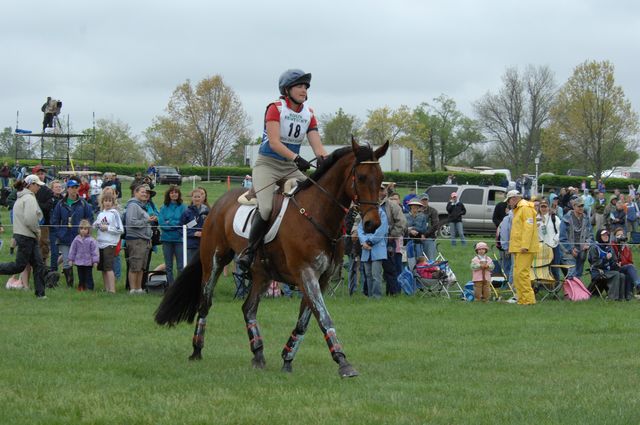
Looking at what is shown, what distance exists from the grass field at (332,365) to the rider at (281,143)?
1.64 meters

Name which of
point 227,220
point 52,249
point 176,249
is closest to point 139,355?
point 227,220

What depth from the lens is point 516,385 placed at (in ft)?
30.1

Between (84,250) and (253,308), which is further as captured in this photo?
(84,250)

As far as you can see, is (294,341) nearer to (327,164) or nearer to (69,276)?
(327,164)

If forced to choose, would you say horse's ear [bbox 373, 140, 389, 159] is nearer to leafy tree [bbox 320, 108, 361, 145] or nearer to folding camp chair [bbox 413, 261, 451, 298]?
folding camp chair [bbox 413, 261, 451, 298]

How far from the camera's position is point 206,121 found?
8638 cm

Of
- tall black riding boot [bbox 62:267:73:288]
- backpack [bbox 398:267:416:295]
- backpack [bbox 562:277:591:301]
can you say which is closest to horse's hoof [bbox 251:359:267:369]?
backpack [bbox 398:267:416:295]

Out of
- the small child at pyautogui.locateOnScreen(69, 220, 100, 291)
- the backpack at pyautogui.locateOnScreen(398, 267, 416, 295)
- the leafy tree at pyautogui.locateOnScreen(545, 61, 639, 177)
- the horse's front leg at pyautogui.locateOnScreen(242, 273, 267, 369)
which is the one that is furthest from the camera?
the leafy tree at pyautogui.locateOnScreen(545, 61, 639, 177)


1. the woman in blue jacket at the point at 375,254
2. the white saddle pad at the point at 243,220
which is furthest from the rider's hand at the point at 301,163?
the woman in blue jacket at the point at 375,254

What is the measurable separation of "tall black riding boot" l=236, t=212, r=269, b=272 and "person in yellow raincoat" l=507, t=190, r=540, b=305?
9.08 meters

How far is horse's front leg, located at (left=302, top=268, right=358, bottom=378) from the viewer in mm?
9203

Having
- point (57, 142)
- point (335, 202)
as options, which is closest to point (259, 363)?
point (335, 202)

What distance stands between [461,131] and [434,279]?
88.6m

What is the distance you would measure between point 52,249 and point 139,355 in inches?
365
